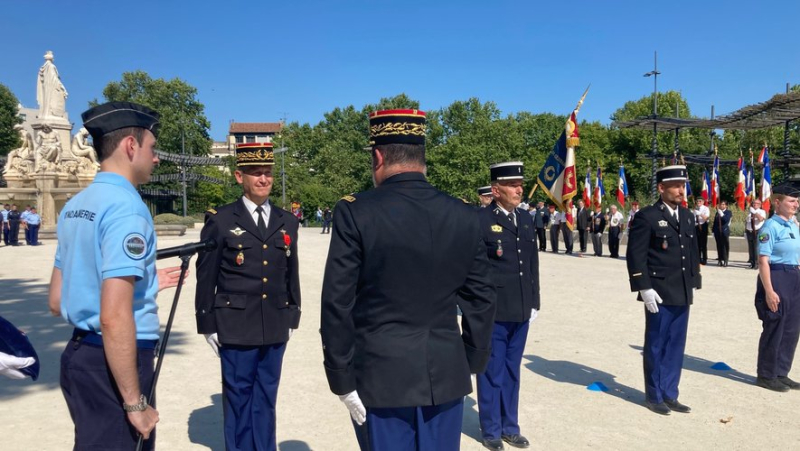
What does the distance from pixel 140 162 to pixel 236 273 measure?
1.82 m

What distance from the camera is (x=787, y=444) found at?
16.0 ft

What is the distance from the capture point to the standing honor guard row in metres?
4.30

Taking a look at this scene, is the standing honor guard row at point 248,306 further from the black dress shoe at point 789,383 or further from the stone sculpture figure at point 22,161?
the stone sculpture figure at point 22,161

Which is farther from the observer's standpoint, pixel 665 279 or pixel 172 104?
pixel 172 104

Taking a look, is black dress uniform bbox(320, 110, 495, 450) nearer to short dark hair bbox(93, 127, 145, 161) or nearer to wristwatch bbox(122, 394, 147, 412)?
wristwatch bbox(122, 394, 147, 412)

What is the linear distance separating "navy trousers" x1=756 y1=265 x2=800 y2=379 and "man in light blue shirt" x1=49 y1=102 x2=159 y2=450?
6.27m

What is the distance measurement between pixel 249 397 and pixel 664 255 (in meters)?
4.12

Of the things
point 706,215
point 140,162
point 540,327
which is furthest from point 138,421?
point 706,215

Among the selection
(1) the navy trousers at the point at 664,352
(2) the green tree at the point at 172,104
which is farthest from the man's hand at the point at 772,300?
(2) the green tree at the point at 172,104

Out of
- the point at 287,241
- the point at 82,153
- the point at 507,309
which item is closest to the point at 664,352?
the point at 507,309

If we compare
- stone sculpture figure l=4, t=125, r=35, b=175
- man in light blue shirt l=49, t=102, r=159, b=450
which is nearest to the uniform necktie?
man in light blue shirt l=49, t=102, r=159, b=450

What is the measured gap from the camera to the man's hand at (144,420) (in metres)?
2.51

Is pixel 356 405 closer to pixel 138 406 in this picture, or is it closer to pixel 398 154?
pixel 138 406

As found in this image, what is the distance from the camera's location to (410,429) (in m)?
2.78
